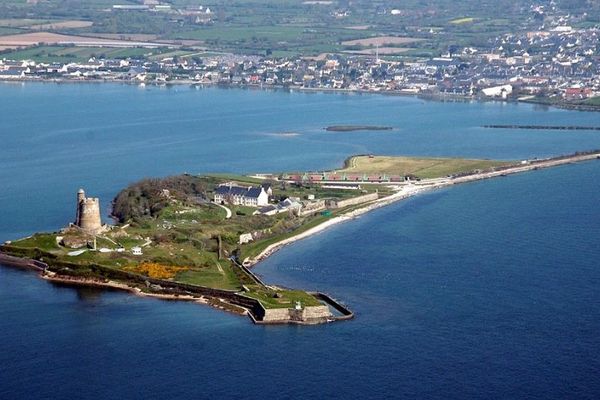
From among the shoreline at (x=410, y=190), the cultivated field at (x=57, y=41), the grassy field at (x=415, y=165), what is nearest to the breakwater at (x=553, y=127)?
the shoreline at (x=410, y=190)

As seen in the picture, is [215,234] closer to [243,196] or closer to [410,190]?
[243,196]

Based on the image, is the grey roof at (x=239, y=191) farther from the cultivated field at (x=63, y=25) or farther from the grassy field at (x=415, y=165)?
the cultivated field at (x=63, y=25)

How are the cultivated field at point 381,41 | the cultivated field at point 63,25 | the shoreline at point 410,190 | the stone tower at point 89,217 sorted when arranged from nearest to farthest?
the stone tower at point 89,217 < the shoreline at point 410,190 < the cultivated field at point 381,41 < the cultivated field at point 63,25

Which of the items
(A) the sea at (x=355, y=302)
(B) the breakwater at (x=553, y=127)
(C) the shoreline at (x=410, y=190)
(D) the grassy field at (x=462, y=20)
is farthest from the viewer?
(D) the grassy field at (x=462, y=20)

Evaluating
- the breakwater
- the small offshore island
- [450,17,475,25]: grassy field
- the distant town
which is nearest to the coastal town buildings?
the distant town

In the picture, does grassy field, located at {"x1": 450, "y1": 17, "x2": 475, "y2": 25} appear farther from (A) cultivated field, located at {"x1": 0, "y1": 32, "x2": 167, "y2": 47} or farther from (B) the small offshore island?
(B) the small offshore island

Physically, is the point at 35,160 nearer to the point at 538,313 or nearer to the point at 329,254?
the point at 329,254
